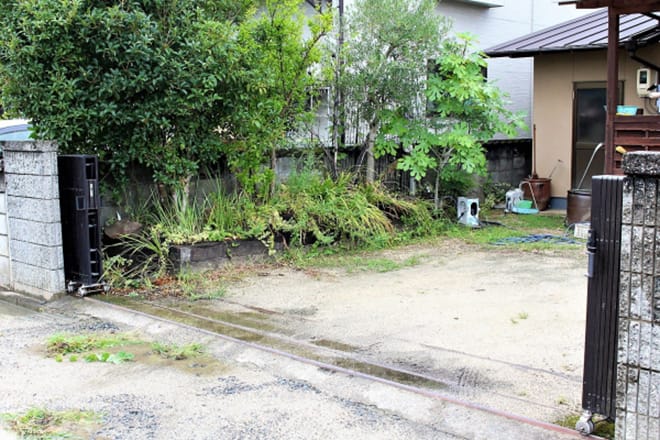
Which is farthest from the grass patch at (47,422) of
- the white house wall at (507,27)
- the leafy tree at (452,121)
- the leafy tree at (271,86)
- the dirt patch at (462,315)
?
the white house wall at (507,27)

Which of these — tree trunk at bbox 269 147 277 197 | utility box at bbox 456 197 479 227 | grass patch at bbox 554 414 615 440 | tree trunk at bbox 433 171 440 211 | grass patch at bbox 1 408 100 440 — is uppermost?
tree trunk at bbox 269 147 277 197

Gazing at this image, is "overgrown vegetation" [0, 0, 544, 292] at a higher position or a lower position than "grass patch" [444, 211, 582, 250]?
higher

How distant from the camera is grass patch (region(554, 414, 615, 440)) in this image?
374cm

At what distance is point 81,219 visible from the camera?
6.86 metres

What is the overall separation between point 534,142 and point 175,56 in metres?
7.48

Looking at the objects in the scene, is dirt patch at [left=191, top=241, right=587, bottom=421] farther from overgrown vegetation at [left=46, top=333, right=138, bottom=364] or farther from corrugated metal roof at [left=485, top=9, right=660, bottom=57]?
corrugated metal roof at [left=485, top=9, right=660, bottom=57]

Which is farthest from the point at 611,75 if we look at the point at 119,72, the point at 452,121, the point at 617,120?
the point at 119,72

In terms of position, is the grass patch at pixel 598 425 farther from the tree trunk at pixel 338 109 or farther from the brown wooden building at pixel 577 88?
the brown wooden building at pixel 577 88

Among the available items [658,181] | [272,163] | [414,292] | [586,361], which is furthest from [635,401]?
[272,163]

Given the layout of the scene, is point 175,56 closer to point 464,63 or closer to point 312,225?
point 312,225

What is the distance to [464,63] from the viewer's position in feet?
33.0

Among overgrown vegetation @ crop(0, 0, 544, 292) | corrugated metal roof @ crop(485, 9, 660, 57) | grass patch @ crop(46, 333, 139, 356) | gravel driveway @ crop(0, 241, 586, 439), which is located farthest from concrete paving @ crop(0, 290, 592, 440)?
corrugated metal roof @ crop(485, 9, 660, 57)

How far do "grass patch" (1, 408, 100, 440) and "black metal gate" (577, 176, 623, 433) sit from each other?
273cm

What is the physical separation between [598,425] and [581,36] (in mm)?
9262
